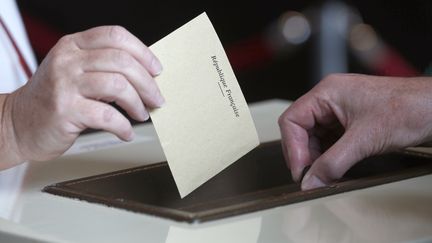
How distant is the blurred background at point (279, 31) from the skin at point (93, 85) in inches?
86.9

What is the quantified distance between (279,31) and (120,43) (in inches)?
105

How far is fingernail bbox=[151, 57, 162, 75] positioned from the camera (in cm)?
107

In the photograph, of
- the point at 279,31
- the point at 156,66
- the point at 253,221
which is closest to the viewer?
the point at 253,221

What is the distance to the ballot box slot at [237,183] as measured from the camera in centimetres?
111

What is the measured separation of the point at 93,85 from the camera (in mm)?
1100

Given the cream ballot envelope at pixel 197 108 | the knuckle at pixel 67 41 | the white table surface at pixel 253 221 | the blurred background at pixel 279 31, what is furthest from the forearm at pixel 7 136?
the blurred background at pixel 279 31

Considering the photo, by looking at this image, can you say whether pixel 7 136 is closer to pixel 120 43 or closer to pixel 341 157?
pixel 120 43

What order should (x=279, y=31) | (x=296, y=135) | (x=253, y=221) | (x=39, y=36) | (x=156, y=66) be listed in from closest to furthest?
1. (x=253, y=221)
2. (x=156, y=66)
3. (x=296, y=135)
4. (x=39, y=36)
5. (x=279, y=31)

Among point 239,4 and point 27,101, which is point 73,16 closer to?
point 239,4

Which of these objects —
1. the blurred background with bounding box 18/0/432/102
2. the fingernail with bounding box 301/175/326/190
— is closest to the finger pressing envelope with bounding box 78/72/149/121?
the fingernail with bounding box 301/175/326/190

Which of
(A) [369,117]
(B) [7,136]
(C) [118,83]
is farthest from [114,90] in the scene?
(A) [369,117]

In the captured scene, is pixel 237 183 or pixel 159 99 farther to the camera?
pixel 237 183

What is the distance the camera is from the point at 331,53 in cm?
366

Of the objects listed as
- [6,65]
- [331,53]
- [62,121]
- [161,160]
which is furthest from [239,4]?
[62,121]
